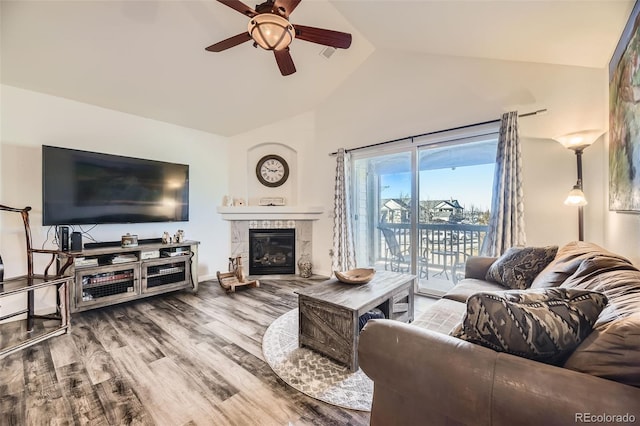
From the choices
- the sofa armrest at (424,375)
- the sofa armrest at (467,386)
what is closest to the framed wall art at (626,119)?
the sofa armrest at (467,386)

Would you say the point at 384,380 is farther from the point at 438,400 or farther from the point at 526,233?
the point at 526,233

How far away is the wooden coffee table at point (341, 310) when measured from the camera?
1.82 metres

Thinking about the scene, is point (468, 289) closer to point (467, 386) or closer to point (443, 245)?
point (443, 245)

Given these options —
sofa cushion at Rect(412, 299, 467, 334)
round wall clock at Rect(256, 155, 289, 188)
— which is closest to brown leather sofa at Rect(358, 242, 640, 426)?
sofa cushion at Rect(412, 299, 467, 334)

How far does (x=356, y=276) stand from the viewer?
245cm

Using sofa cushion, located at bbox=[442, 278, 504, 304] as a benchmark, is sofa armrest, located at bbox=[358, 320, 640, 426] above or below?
above

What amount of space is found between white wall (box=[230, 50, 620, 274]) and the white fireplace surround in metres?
0.24

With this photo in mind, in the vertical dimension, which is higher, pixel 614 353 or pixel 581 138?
pixel 581 138

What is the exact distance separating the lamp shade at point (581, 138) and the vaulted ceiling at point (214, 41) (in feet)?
1.86

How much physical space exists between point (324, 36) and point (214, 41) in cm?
140

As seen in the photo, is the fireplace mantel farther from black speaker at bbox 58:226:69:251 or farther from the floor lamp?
the floor lamp

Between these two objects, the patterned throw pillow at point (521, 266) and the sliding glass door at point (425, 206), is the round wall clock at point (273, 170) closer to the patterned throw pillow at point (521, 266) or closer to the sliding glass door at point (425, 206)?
the sliding glass door at point (425, 206)

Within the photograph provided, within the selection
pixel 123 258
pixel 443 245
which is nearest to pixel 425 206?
pixel 443 245

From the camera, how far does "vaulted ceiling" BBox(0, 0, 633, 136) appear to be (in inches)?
80.0
